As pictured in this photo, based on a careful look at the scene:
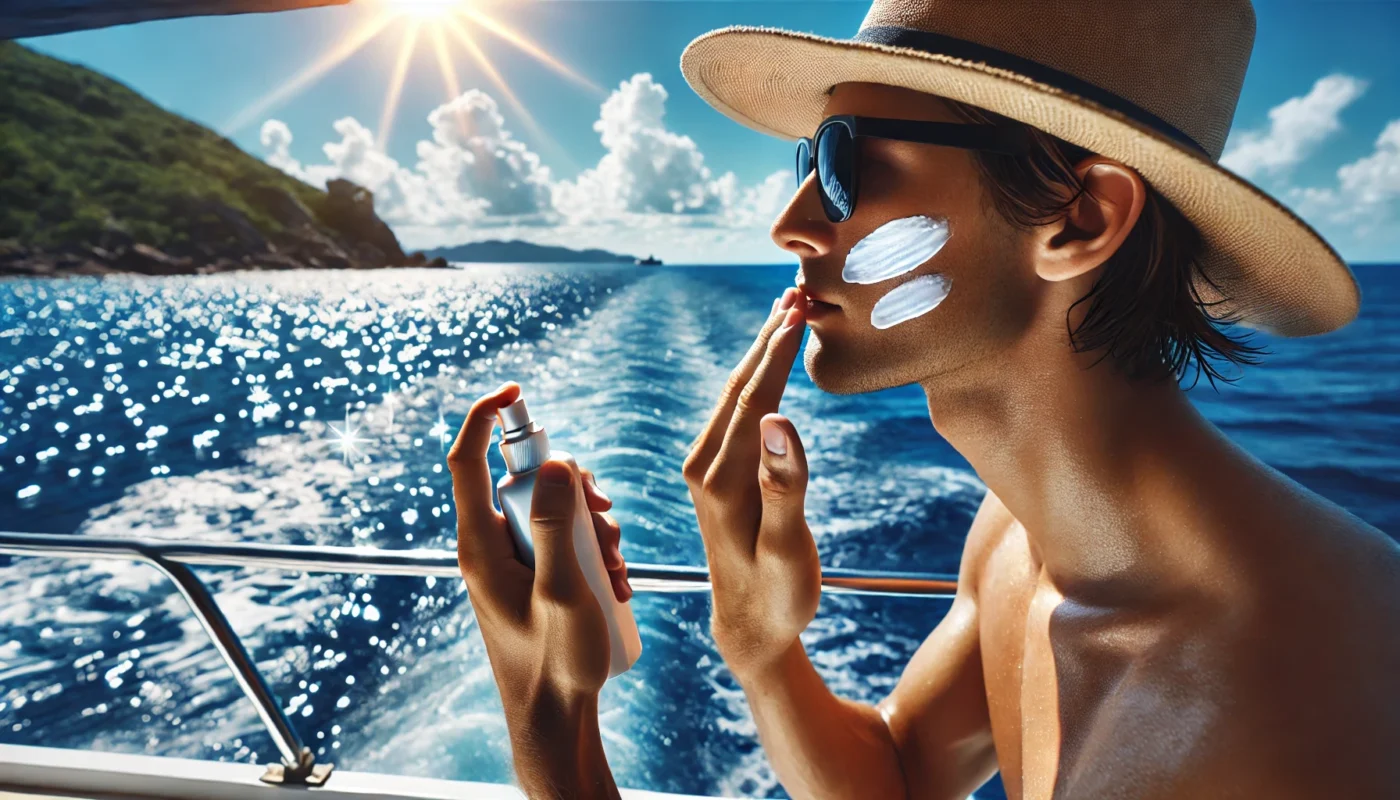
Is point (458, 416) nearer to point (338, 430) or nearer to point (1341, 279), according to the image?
point (338, 430)

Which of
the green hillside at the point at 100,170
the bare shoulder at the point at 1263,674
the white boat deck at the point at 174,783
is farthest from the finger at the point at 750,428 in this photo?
the green hillside at the point at 100,170

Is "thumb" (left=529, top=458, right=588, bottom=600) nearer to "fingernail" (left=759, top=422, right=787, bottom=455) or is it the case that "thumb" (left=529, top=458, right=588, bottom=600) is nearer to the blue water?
"fingernail" (left=759, top=422, right=787, bottom=455)

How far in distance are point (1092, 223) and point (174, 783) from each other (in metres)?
1.68

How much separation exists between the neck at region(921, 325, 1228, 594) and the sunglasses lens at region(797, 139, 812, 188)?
0.90ft

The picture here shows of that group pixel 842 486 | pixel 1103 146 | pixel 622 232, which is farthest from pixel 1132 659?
pixel 622 232

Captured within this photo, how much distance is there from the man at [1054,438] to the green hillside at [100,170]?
45.7m

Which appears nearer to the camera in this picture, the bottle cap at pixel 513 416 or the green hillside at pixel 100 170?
the bottle cap at pixel 513 416

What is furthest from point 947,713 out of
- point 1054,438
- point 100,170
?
point 100,170

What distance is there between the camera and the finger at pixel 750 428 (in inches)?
25.8

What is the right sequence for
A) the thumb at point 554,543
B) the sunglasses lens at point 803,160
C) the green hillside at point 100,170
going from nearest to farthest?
the thumb at point 554,543, the sunglasses lens at point 803,160, the green hillside at point 100,170

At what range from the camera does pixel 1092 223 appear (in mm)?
739

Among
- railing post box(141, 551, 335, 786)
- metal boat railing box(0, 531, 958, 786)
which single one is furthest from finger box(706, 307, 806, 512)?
railing post box(141, 551, 335, 786)

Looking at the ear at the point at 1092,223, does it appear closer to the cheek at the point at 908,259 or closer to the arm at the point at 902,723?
the cheek at the point at 908,259

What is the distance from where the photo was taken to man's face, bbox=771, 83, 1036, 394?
2.56ft
